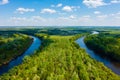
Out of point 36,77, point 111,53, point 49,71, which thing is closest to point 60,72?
point 49,71

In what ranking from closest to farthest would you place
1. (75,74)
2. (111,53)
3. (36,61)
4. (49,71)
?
(75,74)
(49,71)
(36,61)
(111,53)

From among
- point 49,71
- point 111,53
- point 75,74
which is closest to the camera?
point 75,74

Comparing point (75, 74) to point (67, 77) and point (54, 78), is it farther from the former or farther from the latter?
point (54, 78)

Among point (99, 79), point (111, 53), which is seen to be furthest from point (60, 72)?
point (111, 53)

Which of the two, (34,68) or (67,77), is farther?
(34,68)

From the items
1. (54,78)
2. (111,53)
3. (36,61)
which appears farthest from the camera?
(111,53)

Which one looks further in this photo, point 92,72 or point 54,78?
point 92,72

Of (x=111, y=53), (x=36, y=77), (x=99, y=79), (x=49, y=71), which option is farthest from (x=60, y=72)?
(x=111, y=53)

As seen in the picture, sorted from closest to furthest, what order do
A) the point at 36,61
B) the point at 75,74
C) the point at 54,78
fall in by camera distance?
the point at 54,78 → the point at 75,74 → the point at 36,61

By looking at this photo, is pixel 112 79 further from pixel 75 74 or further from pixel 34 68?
pixel 34 68
